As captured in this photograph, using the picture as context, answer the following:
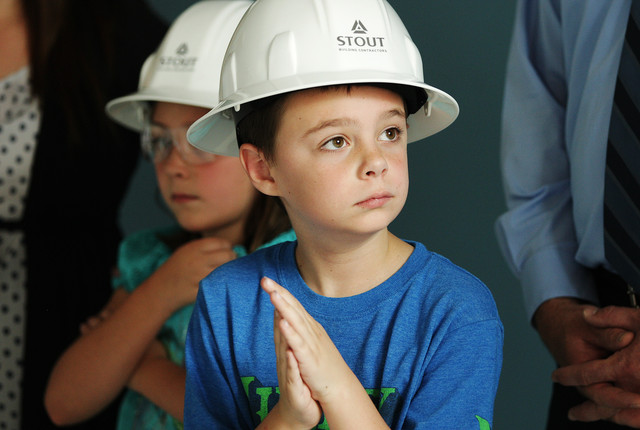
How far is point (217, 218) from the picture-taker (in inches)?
72.1

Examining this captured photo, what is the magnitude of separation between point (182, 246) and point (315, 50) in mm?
784

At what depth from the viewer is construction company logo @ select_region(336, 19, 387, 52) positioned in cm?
124

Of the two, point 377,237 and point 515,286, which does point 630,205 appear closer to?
point 377,237

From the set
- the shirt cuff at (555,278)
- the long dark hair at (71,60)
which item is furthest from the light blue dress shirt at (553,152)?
the long dark hair at (71,60)

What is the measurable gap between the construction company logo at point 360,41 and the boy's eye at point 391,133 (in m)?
0.13

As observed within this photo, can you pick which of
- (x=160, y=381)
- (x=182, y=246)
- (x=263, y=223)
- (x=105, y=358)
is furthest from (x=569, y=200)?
(x=105, y=358)

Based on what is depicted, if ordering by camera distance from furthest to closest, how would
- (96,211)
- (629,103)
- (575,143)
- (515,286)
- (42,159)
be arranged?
(96,211) → (42,159) → (515,286) → (575,143) → (629,103)

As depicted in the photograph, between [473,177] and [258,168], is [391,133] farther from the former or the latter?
[473,177]

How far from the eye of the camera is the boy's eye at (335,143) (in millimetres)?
1223

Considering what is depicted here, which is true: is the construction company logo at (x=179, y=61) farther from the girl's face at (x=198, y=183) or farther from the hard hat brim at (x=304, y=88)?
the hard hat brim at (x=304, y=88)

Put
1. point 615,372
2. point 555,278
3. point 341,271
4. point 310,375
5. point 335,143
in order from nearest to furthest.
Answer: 1. point 310,375
2. point 335,143
3. point 341,271
4. point 615,372
5. point 555,278

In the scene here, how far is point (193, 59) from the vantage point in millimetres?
1829

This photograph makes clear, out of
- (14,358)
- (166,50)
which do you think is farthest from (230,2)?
(14,358)

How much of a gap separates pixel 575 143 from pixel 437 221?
390 millimetres
